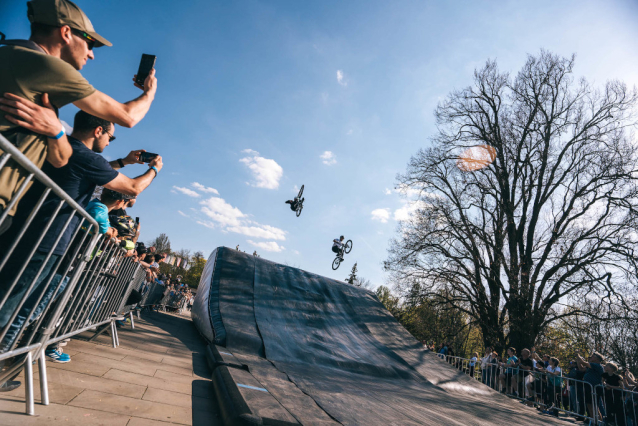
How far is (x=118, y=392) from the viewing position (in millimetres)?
2473

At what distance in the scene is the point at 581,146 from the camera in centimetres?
1480

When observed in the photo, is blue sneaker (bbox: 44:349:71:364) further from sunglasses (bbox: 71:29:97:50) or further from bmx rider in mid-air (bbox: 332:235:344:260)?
bmx rider in mid-air (bbox: 332:235:344:260)

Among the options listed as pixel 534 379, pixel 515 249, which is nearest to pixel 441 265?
pixel 515 249

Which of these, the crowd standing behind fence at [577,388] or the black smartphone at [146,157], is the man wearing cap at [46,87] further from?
the crowd standing behind fence at [577,388]

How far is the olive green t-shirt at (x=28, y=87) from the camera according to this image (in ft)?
5.07

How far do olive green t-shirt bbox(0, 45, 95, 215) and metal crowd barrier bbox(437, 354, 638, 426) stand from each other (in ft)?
A: 35.0

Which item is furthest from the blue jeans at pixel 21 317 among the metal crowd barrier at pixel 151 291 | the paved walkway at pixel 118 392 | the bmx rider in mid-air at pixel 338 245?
the bmx rider in mid-air at pixel 338 245

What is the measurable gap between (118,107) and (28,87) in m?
0.44

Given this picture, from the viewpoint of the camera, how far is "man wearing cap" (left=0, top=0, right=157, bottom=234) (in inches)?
62.2

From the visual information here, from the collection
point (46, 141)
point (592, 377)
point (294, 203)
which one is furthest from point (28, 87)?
point (294, 203)

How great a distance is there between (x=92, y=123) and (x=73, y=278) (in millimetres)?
1154

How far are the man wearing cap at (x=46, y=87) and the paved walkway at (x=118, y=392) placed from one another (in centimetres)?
115

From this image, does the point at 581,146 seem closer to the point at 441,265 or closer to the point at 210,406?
the point at 441,265

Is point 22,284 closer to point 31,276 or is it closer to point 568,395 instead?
point 31,276
